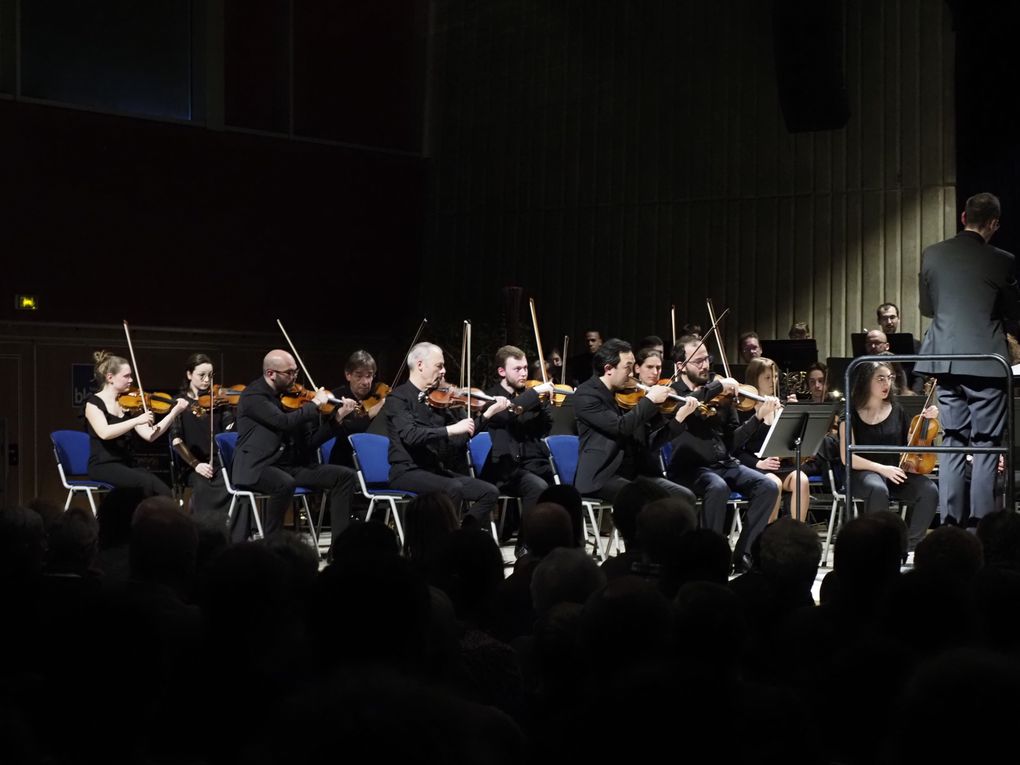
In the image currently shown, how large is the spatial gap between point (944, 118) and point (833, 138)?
0.95m

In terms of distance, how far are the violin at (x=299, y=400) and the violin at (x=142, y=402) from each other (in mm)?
769

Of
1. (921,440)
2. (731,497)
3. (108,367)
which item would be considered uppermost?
(108,367)

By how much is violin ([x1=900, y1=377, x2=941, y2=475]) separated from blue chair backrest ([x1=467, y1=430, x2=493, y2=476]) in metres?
2.40

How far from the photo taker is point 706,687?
4.16ft

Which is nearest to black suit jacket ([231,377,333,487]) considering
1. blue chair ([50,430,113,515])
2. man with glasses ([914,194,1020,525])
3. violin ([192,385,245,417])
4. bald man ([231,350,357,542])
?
bald man ([231,350,357,542])

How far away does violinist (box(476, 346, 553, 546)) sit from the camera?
7.73m

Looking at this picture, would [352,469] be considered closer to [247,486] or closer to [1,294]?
[247,486]

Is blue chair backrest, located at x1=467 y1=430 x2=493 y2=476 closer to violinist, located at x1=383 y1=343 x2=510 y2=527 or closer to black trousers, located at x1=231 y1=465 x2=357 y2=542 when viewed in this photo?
violinist, located at x1=383 y1=343 x2=510 y2=527

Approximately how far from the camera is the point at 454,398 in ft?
25.6

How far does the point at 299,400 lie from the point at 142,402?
3.13 feet

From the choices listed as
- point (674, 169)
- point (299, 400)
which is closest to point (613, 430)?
point (299, 400)

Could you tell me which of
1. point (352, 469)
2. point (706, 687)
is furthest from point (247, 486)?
point (706, 687)

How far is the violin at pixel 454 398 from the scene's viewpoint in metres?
7.71

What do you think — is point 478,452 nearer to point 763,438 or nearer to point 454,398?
point 454,398
